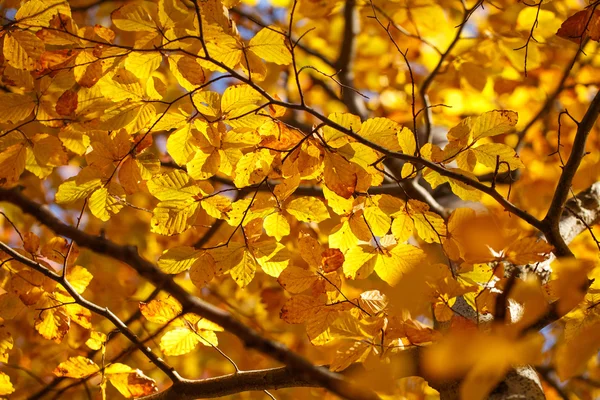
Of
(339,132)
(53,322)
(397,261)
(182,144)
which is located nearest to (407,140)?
(339,132)

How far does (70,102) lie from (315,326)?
0.86 m

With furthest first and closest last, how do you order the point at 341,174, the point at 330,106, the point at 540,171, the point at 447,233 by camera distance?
the point at 330,106 < the point at 540,171 < the point at 447,233 < the point at 341,174

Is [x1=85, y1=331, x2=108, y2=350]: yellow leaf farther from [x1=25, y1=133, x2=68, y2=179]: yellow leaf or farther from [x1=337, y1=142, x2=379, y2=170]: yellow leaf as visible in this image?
[x1=337, y1=142, x2=379, y2=170]: yellow leaf

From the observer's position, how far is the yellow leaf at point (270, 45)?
1.27 m

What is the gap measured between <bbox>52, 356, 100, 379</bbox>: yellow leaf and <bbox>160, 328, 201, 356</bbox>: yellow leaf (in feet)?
0.64

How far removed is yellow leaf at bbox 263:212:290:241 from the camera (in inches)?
56.4

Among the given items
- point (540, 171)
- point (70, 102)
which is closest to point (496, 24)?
point (540, 171)

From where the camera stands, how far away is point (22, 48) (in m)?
1.35

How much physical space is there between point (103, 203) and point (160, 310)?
321mm

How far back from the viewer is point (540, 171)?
3.09m

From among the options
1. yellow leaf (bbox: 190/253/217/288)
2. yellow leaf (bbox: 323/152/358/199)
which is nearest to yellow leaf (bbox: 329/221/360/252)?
yellow leaf (bbox: 323/152/358/199)

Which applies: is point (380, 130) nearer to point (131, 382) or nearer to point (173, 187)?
point (173, 187)

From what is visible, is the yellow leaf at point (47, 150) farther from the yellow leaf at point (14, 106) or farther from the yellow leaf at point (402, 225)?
the yellow leaf at point (402, 225)

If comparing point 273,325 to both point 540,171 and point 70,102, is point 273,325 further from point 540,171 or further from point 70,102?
point 70,102
